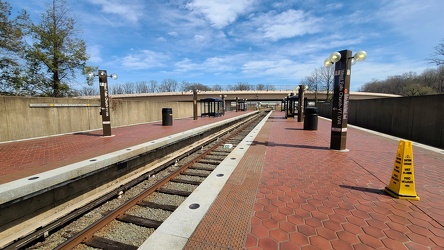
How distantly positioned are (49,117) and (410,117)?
16538mm

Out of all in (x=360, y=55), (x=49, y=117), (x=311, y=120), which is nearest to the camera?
(x=360, y=55)

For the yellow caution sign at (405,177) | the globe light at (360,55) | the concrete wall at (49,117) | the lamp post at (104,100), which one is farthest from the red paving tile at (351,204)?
the concrete wall at (49,117)

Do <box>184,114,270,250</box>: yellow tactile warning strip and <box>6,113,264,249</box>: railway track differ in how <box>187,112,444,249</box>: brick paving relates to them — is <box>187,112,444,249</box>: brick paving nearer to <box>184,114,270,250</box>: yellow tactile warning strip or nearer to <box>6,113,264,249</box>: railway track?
<box>184,114,270,250</box>: yellow tactile warning strip

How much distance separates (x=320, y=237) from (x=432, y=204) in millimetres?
2255

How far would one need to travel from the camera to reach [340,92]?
6.83 metres

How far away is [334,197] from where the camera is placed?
356 centimetres

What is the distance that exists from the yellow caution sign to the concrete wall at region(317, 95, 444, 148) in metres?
6.50

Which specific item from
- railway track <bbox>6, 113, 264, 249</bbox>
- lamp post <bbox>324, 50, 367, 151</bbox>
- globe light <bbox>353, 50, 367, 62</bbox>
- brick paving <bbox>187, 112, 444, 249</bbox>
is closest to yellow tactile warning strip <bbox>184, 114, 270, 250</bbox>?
brick paving <bbox>187, 112, 444, 249</bbox>

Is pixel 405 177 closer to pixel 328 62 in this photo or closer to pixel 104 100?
pixel 328 62

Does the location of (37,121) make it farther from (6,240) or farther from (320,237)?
(320,237)

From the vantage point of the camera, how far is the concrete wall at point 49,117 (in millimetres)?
8055

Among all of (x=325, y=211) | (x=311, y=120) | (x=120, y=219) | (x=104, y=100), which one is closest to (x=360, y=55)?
(x=325, y=211)

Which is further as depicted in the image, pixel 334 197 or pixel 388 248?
pixel 334 197

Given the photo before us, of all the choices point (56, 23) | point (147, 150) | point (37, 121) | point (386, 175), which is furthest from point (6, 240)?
point (56, 23)
